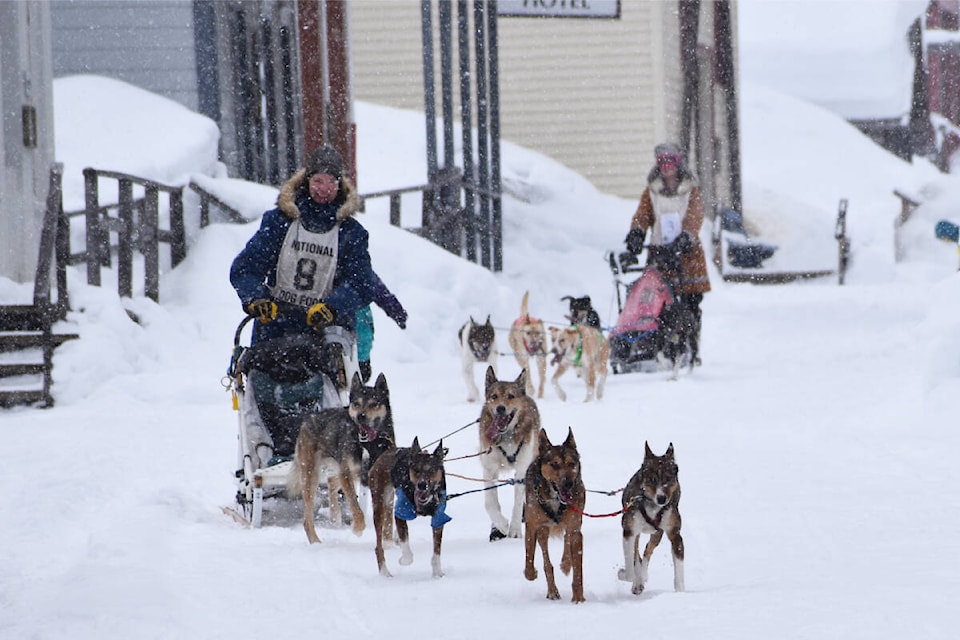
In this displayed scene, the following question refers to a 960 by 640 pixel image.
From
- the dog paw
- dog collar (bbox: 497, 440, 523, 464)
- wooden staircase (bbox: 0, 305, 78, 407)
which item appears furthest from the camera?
wooden staircase (bbox: 0, 305, 78, 407)

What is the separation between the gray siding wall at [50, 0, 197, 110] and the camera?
1872 cm

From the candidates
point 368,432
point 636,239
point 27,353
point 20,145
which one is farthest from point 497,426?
point 20,145

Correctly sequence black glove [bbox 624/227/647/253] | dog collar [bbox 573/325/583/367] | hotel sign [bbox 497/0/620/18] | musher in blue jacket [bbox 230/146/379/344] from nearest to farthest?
musher in blue jacket [bbox 230/146/379/344] → dog collar [bbox 573/325/583/367] → black glove [bbox 624/227/647/253] → hotel sign [bbox 497/0/620/18]

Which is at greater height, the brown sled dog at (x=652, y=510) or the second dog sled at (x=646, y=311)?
the brown sled dog at (x=652, y=510)

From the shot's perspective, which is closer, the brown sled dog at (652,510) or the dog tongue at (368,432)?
the brown sled dog at (652,510)

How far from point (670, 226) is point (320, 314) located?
7431 millimetres

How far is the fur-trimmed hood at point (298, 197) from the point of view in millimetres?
7590

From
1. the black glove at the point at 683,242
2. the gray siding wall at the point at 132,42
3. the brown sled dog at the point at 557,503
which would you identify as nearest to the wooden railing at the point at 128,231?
the gray siding wall at the point at 132,42

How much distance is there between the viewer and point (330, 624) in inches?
195

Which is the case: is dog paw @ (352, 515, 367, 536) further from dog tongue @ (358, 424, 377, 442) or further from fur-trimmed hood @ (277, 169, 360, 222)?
fur-trimmed hood @ (277, 169, 360, 222)

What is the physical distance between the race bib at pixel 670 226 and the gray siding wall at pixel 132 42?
7376mm

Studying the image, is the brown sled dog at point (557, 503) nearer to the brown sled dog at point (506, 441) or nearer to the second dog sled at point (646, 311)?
the brown sled dog at point (506, 441)

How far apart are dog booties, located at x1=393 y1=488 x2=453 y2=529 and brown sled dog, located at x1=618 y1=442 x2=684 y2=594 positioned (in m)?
0.79

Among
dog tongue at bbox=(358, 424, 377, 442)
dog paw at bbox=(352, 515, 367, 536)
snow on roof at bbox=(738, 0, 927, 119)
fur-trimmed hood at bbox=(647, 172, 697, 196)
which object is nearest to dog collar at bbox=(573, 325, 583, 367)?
fur-trimmed hood at bbox=(647, 172, 697, 196)
